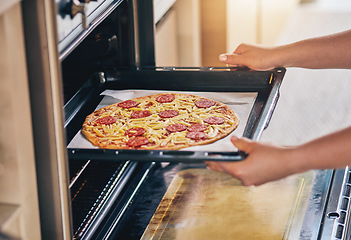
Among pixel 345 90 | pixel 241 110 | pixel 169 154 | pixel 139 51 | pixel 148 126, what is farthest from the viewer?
pixel 345 90

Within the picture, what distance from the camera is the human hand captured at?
1.60 m

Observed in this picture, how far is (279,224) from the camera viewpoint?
144 centimetres

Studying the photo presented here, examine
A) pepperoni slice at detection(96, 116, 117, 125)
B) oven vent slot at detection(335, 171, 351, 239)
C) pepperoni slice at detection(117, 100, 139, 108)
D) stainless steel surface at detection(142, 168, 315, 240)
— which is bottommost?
stainless steel surface at detection(142, 168, 315, 240)

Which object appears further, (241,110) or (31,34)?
(241,110)

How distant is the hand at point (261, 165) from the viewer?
1.15 m

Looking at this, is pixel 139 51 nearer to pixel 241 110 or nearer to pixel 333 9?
pixel 241 110

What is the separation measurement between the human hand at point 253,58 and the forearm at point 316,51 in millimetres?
20

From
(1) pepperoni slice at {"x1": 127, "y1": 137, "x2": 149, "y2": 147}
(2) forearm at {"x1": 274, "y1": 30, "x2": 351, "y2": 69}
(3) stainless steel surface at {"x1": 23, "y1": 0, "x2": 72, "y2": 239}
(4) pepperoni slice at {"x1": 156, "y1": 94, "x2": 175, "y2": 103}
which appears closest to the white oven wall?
(3) stainless steel surface at {"x1": 23, "y1": 0, "x2": 72, "y2": 239}

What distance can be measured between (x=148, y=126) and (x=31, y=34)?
56 centimetres

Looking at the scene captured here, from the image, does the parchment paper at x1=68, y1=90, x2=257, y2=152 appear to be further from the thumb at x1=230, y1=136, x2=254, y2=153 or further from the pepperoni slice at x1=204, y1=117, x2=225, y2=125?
the thumb at x1=230, y1=136, x2=254, y2=153

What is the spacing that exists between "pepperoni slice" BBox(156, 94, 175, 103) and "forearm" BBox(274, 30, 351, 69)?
0.33 m

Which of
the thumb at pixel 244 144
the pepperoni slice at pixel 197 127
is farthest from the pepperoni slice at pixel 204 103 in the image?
the thumb at pixel 244 144

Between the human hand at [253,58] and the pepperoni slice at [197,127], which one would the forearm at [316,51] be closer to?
the human hand at [253,58]

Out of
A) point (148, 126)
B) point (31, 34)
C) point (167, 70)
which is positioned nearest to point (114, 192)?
point (148, 126)
